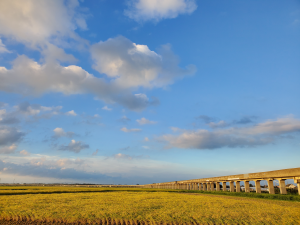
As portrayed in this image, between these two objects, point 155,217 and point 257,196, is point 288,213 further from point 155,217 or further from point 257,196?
point 257,196

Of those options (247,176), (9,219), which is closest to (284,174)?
(247,176)

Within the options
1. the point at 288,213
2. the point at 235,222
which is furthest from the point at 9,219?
the point at 288,213

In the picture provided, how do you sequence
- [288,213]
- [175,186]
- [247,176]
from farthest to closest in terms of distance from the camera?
[175,186] → [247,176] → [288,213]

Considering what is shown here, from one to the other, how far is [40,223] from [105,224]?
4773 mm

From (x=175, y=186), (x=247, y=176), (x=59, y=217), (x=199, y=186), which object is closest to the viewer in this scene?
(x=59, y=217)

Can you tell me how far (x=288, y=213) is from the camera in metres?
17.5

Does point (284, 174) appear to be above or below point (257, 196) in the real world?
above

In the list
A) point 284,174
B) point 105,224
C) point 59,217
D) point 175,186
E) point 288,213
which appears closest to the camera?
point 105,224

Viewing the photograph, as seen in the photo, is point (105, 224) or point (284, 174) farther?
point (284, 174)

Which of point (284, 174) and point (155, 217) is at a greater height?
point (284, 174)

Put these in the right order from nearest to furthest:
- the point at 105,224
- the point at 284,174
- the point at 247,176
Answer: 1. the point at 105,224
2. the point at 284,174
3. the point at 247,176

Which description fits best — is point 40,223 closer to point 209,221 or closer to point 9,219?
A: point 9,219

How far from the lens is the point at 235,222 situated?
14789mm

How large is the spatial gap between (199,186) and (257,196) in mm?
49210
